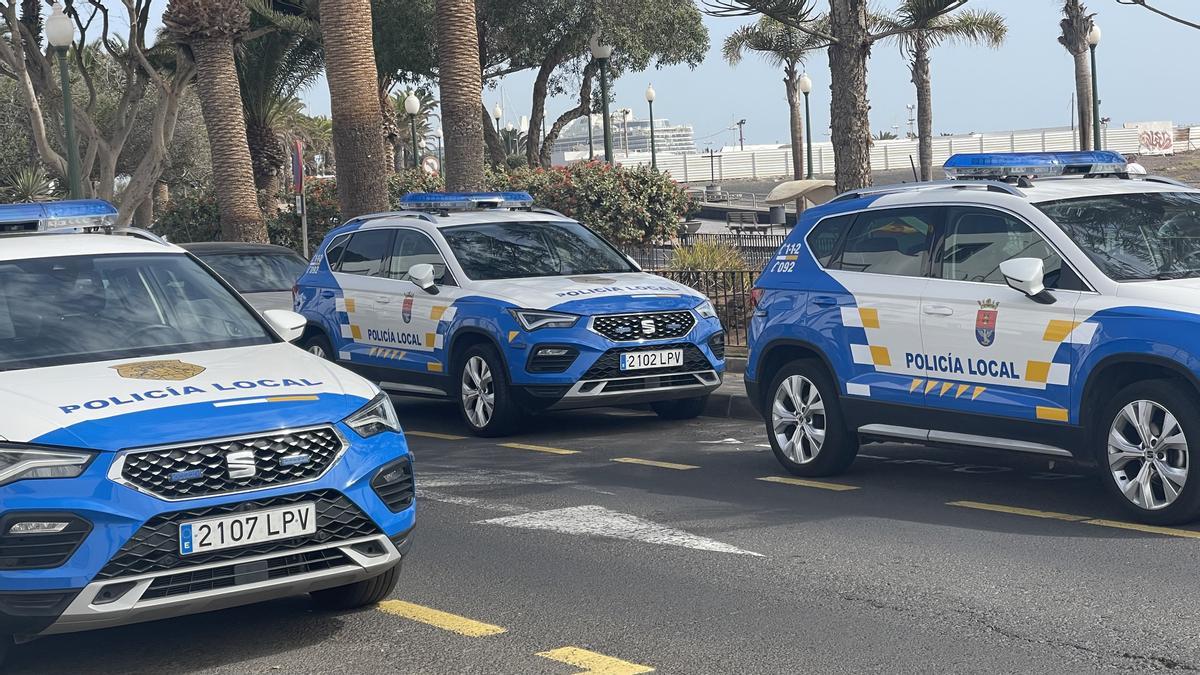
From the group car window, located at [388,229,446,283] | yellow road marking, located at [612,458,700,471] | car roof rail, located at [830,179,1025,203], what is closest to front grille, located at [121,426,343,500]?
car roof rail, located at [830,179,1025,203]

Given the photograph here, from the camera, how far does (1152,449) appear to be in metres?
7.40

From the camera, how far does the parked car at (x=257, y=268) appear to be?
16014 millimetres

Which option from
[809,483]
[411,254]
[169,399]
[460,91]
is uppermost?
[460,91]

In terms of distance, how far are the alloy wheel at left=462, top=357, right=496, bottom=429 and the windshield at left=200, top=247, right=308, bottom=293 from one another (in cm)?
461

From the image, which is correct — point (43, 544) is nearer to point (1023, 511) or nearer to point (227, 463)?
point (227, 463)

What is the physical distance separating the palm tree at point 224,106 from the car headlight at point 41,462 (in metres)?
19.9

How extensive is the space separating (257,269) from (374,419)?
11111mm

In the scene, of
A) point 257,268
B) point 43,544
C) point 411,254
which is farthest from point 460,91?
point 43,544

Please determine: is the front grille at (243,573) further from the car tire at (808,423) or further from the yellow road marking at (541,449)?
the yellow road marking at (541,449)

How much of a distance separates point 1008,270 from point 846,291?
149 centimetres

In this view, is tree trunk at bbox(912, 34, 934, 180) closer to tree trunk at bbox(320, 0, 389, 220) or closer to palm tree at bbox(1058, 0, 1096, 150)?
palm tree at bbox(1058, 0, 1096, 150)

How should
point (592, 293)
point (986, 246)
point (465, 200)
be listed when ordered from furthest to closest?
point (465, 200), point (592, 293), point (986, 246)

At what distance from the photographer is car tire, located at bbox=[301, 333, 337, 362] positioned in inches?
555

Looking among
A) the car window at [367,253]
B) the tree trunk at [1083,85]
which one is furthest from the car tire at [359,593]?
the tree trunk at [1083,85]
